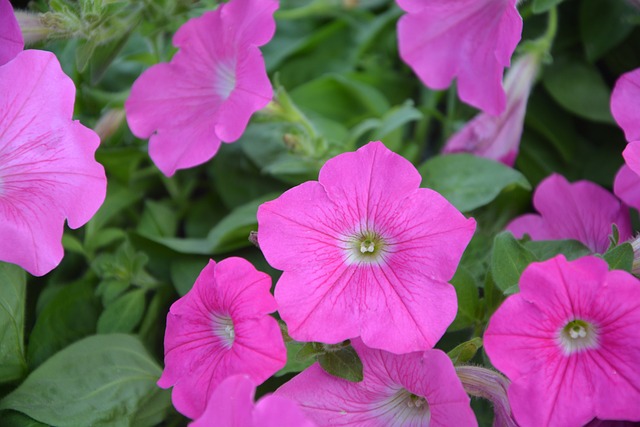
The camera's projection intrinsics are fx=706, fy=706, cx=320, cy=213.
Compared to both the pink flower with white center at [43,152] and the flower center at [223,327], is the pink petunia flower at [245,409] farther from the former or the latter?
the pink flower with white center at [43,152]

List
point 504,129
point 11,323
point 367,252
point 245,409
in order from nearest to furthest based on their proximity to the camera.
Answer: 1. point 245,409
2. point 367,252
3. point 11,323
4. point 504,129

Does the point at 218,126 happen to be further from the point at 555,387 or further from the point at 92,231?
the point at 555,387

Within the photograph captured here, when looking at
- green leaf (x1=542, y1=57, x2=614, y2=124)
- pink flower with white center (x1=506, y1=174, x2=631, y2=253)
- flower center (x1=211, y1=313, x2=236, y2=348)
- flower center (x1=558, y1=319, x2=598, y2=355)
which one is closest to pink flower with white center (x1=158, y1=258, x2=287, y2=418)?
flower center (x1=211, y1=313, x2=236, y2=348)

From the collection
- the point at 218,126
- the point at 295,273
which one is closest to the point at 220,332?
the point at 295,273

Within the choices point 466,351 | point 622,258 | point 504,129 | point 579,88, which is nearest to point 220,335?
point 466,351

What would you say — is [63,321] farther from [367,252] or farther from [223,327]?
[367,252]

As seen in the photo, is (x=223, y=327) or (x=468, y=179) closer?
(x=223, y=327)
